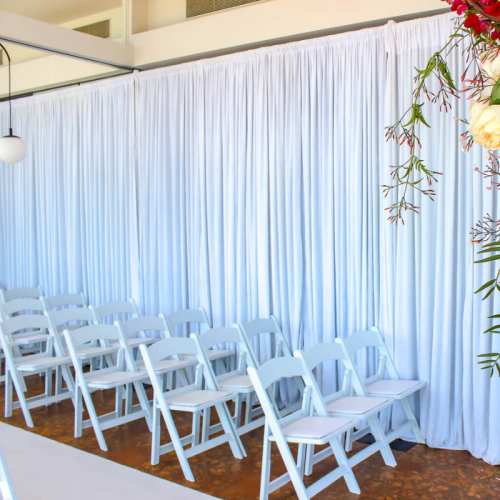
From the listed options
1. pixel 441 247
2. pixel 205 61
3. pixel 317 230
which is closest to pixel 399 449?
pixel 441 247

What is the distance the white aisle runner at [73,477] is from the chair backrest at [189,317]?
131cm

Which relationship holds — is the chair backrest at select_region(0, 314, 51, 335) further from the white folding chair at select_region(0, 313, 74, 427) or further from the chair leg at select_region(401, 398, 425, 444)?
the chair leg at select_region(401, 398, 425, 444)

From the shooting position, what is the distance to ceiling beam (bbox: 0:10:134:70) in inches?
183

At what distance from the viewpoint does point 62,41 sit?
5.04 m

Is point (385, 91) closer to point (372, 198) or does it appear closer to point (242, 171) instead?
point (372, 198)

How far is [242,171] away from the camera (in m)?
4.92

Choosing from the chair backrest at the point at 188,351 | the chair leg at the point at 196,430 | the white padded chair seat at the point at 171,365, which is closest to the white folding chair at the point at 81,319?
the white padded chair seat at the point at 171,365

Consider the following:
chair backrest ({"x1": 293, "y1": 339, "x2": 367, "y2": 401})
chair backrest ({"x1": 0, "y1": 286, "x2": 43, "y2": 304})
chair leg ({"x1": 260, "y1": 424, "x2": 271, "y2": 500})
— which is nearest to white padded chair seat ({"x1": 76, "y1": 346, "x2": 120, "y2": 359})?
chair backrest ({"x1": 0, "y1": 286, "x2": 43, "y2": 304})

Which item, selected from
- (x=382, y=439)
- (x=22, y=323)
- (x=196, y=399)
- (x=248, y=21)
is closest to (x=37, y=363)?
(x=22, y=323)

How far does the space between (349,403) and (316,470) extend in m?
0.51

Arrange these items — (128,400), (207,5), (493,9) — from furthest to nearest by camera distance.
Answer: (207,5) < (128,400) < (493,9)

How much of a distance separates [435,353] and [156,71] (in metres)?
3.56

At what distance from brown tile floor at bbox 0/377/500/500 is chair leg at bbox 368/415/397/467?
5 centimetres

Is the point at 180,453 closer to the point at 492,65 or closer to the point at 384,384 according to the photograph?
the point at 384,384
